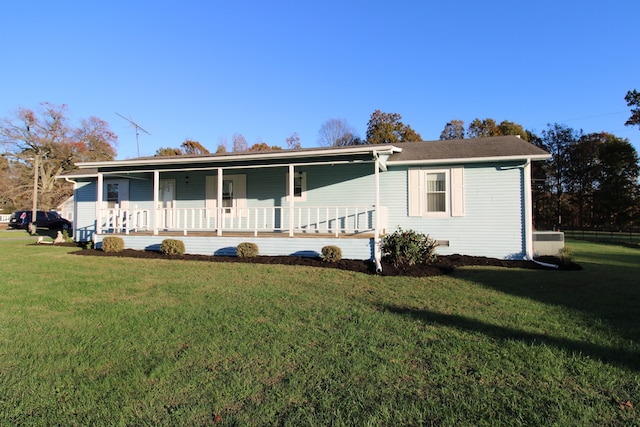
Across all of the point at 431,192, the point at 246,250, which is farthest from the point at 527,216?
the point at 246,250

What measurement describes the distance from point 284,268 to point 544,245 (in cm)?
793

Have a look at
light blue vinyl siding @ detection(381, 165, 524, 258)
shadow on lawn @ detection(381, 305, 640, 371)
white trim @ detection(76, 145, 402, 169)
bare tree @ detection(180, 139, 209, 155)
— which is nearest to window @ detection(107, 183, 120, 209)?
white trim @ detection(76, 145, 402, 169)

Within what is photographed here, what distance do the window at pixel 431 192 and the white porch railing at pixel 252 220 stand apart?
3.65ft

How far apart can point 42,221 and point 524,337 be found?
1191 inches

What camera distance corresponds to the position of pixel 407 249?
913 centimetres

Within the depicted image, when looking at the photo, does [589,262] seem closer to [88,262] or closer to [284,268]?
[284,268]

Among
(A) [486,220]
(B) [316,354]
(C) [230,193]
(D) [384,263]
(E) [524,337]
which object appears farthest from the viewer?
(C) [230,193]

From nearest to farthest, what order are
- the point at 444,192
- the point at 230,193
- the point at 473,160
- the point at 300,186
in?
the point at 473,160 → the point at 444,192 → the point at 300,186 → the point at 230,193

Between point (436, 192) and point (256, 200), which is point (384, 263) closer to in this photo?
point (436, 192)

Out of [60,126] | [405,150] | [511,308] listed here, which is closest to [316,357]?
[511,308]

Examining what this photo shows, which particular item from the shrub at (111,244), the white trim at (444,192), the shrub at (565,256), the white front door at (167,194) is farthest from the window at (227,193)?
the shrub at (565,256)

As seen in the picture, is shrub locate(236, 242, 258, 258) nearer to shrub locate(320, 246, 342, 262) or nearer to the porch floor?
the porch floor

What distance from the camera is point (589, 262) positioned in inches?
426

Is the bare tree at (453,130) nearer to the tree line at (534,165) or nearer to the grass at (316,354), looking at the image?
the tree line at (534,165)
